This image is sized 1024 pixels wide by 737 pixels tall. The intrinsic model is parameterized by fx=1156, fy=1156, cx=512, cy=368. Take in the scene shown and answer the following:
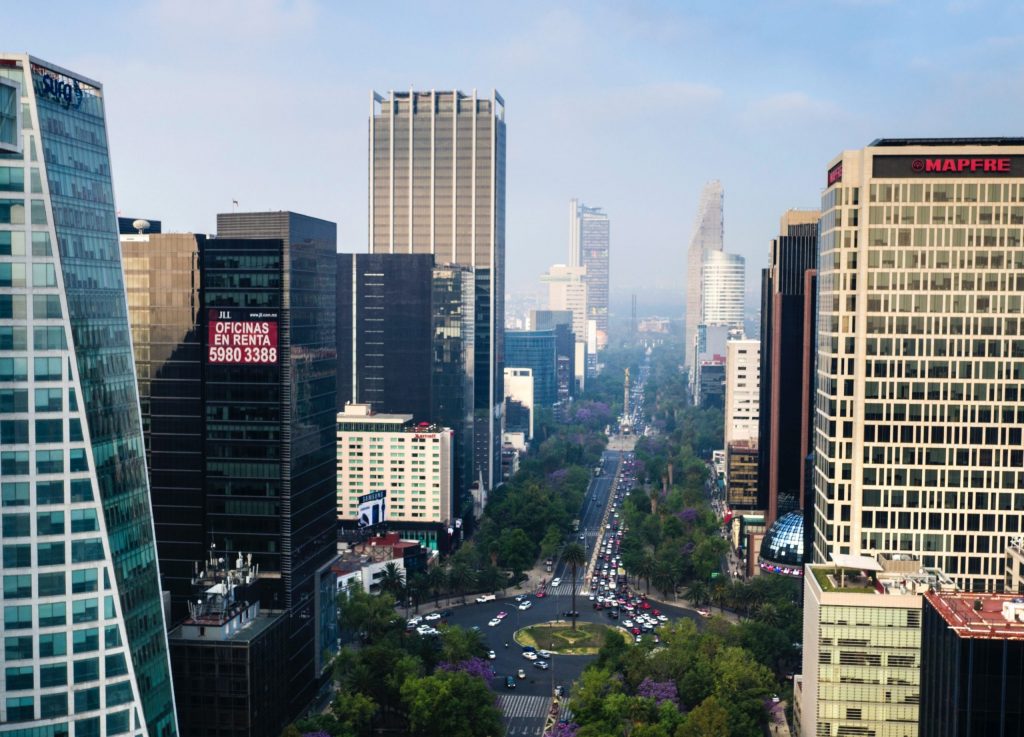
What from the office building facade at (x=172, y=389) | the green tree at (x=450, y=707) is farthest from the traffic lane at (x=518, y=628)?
the office building facade at (x=172, y=389)

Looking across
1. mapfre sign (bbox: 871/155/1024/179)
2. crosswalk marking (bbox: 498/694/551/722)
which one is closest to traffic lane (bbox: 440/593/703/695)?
crosswalk marking (bbox: 498/694/551/722)

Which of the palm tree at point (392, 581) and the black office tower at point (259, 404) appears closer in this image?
the black office tower at point (259, 404)

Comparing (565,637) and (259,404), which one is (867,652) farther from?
(565,637)

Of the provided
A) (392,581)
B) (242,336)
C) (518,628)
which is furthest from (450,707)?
(392,581)

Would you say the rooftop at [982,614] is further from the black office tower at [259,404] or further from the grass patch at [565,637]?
the grass patch at [565,637]

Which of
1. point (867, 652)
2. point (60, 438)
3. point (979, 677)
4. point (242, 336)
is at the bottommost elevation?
point (867, 652)

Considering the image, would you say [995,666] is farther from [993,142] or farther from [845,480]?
[993,142]
